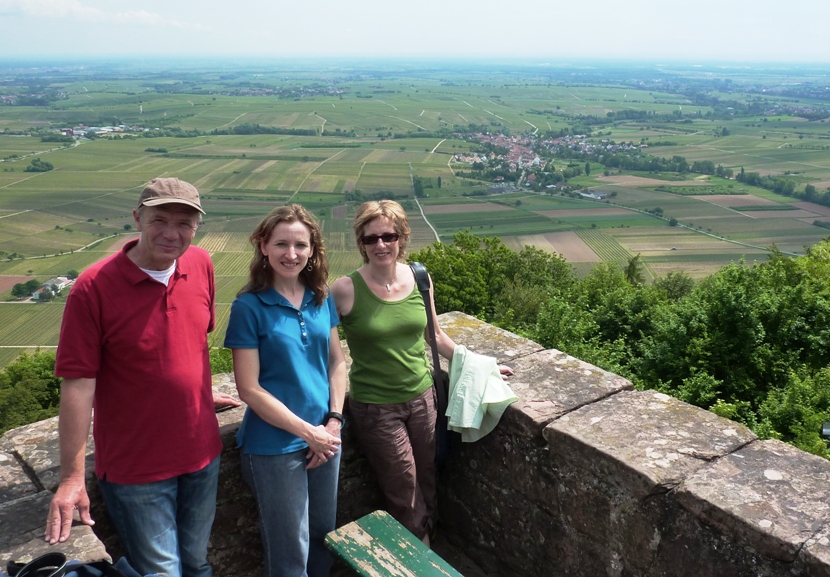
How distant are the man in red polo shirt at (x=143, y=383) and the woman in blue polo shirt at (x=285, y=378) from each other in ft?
0.61

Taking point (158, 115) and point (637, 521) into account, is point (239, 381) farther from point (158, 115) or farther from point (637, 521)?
point (158, 115)

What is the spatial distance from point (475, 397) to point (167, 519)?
1392 millimetres

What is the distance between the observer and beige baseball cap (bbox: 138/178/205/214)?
82.0 inches

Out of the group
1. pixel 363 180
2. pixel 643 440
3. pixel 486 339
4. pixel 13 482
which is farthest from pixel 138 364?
pixel 363 180

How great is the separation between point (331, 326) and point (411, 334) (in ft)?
1.28

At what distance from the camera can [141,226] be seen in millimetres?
2137

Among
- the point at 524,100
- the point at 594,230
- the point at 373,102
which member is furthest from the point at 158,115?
the point at 594,230

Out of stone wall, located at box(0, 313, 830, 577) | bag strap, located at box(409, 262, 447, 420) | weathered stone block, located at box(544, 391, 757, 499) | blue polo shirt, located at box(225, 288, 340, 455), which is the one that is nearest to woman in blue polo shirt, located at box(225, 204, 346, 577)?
blue polo shirt, located at box(225, 288, 340, 455)

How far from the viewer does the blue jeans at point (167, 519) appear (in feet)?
7.04

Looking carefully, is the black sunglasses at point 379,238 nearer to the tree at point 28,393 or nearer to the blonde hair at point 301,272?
the blonde hair at point 301,272

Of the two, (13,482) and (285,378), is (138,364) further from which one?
(13,482)

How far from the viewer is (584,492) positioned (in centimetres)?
264

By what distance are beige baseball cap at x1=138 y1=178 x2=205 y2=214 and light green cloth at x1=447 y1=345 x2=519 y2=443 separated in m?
1.46

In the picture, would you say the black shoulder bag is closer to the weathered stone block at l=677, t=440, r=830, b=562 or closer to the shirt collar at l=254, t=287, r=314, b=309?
the shirt collar at l=254, t=287, r=314, b=309
